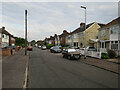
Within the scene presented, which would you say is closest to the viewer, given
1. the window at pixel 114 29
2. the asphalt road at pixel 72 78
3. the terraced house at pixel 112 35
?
the asphalt road at pixel 72 78

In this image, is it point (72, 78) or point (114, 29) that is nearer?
point (72, 78)

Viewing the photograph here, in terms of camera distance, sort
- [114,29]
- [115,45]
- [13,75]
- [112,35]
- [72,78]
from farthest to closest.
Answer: [112,35], [114,29], [115,45], [13,75], [72,78]

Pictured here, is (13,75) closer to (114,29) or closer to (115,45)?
(115,45)

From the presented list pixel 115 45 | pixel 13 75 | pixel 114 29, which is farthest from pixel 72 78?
pixel 114 29

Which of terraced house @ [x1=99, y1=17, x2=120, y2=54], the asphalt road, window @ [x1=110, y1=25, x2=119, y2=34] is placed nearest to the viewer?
the asphalt road

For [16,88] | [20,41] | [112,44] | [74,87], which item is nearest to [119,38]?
[112,44]

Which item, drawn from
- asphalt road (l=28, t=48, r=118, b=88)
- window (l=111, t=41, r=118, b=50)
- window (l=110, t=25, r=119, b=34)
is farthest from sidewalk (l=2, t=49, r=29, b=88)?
window (l=110, t=25, r=119, b=34)

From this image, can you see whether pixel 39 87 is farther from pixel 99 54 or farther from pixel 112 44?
pixel 112 44

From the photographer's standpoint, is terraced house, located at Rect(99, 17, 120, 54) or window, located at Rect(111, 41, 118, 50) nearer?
terraced house, located at Rect(99, 17, 120, 54)

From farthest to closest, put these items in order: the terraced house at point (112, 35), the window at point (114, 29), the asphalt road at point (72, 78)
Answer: the window at point (114, 29)
the terraced house at point (112, 35)
the asphalt road at point (72, 78)

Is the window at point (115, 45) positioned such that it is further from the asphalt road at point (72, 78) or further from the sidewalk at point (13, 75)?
the sidewalk at point (13, 75)

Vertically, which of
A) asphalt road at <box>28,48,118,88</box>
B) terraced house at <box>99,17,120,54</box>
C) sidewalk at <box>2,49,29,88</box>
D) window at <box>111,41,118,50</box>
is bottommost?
asphalt road at <box>28,48,118,88</box>

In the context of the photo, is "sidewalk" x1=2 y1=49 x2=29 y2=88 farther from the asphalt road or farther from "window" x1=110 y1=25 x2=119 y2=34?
"window" x1=110 y1=25 x2=119 y2=34

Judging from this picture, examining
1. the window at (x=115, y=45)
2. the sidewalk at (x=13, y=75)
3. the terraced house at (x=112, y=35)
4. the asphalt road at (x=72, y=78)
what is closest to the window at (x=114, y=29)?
Result: the terraced house at (x=112, y=35)
